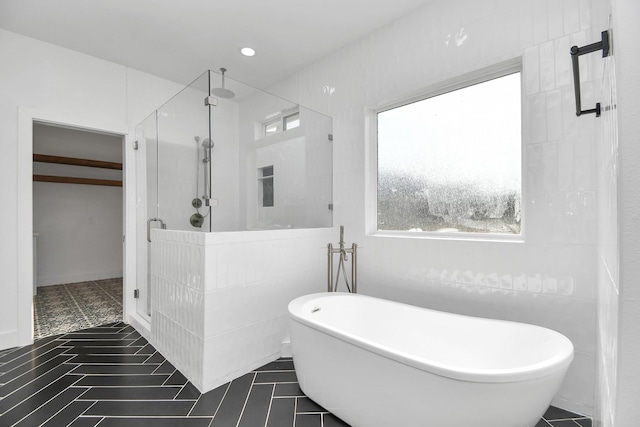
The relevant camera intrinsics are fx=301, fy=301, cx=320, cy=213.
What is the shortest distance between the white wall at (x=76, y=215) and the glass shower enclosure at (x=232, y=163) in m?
2.73

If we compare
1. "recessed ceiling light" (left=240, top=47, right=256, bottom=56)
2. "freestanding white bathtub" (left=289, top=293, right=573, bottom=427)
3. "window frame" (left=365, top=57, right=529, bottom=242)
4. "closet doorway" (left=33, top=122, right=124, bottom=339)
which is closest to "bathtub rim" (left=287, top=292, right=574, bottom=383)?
"freestanding white bathtub" (left=289, top=293, right=573, bottom=427)

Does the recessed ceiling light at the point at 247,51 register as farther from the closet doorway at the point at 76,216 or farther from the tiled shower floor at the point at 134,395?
the tiled shower floor at the point at 134,395

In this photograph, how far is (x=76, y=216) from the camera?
5.30 m

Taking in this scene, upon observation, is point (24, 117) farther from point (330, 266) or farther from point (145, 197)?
point (330, 266)

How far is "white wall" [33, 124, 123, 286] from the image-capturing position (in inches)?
192

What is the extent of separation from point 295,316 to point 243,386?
0.70 meters

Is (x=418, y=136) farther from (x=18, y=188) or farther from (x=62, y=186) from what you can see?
(x=62, y=186)

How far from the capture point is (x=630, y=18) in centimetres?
57

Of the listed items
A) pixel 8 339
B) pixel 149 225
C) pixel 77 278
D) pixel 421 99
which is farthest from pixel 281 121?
pixel 77 278

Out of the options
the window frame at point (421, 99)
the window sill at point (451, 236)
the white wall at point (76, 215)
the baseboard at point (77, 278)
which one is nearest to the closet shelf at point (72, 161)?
the white wall at point (76, 215)

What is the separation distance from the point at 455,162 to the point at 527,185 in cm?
52

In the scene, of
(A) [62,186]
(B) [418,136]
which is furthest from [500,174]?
(A) [62,186]

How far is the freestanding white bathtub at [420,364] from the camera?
116 centimetres

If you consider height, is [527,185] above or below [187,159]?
below
